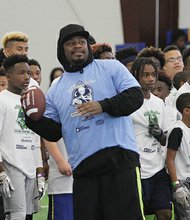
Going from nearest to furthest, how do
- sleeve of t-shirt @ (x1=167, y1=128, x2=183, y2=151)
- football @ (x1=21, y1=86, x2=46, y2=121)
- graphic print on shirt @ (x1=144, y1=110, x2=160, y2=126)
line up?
football @ (x1=21, y1=86, x2=46, y2=121), graphic print on shirt @ (x1=144, y1=110, x2=160, y2=126), sleeve of t-shirt @ (x1=167, y1=128, x2=183, y2=151)

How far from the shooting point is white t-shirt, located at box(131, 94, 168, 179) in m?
7.84

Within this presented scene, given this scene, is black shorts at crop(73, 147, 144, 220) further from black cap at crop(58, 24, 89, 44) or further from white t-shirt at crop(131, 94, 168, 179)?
white t-shirt at crop(131, 94, 168, 179)

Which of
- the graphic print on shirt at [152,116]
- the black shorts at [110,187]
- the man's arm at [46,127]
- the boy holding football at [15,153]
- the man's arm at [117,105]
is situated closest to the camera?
the man's arm at [117,105]

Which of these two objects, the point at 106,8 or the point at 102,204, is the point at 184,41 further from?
the point at 102,204

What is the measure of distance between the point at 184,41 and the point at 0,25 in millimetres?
4030

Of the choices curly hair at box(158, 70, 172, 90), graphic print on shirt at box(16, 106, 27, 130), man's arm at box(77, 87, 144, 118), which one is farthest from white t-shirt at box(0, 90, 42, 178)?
curly hair at box(158, 70, 172, 90)

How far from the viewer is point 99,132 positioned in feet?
20.7

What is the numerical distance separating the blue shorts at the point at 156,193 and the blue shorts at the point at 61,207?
69cm

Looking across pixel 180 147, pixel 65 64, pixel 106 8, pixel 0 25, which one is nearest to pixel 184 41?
pixel 106 8

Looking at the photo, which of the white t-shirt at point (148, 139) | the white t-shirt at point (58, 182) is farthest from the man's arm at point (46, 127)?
the white t-shirt at point (148, 139)

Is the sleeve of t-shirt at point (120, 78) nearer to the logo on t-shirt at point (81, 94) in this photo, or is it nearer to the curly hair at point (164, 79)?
the logo on t-shirt at point (81, 94)

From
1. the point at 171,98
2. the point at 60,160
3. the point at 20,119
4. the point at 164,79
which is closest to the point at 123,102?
the point at 60,160

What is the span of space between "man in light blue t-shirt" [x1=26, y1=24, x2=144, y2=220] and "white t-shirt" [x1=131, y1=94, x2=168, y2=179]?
1368 mm

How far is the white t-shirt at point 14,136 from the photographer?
304 inches
